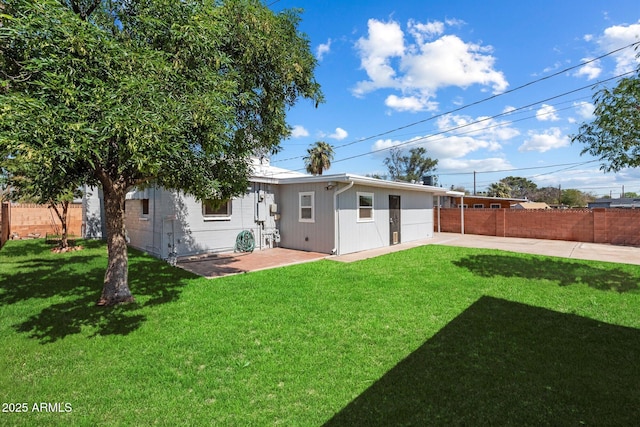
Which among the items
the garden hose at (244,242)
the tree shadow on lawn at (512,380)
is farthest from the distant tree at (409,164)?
the tree shadow on lawn at (512,380)

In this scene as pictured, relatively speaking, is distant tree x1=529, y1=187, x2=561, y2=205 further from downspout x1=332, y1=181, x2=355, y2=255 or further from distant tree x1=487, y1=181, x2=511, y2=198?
downspout x1=332, y1=181, x2=355, y2=255

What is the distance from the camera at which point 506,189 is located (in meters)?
38.9

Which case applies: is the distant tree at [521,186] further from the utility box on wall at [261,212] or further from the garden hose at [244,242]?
the garden hose at [244,242]

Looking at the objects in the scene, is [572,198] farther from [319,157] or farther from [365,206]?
[365,206]

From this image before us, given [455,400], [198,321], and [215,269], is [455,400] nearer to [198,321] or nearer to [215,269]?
[198,321]

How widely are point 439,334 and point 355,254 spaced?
6.41 metres

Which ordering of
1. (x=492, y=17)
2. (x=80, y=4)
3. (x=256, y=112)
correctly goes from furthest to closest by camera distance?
(x=492, y=17)
(x=256, y=112)
(x=80, y=4)

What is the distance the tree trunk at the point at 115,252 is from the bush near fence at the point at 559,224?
1727 cm

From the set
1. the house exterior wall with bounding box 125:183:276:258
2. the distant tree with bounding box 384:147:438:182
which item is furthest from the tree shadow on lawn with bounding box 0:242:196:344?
the distant tree with bounding box 384:147:438:182

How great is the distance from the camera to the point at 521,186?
55.3m

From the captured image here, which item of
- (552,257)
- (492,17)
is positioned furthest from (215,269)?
(492,17)

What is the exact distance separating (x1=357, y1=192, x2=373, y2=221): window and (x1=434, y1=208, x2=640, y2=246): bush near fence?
9.11m

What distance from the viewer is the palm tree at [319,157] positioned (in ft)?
96.5

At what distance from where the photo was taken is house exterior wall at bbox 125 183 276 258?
31.9ft
